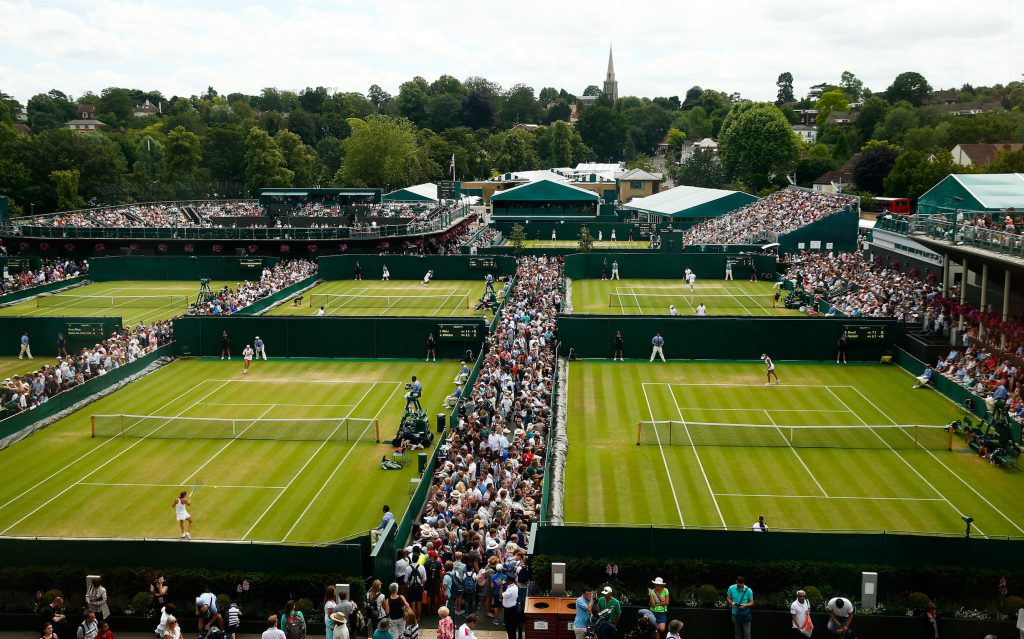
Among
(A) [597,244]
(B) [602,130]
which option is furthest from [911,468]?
(B) [602,130]

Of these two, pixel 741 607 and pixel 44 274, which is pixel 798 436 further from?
pixel 44 274

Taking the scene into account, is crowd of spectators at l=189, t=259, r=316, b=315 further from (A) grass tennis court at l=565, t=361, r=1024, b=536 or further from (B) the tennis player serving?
(B) the tennis player serving

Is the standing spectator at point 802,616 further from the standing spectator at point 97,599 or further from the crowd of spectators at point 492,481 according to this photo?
the standing spectator at point 97,599

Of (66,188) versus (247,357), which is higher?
(66,188)

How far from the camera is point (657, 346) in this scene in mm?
38812

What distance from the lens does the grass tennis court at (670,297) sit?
49156 millimetres

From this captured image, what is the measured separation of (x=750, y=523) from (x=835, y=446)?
708 cm

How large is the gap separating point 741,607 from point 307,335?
27849mm

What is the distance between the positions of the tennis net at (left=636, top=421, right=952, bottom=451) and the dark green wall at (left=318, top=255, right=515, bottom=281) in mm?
33659

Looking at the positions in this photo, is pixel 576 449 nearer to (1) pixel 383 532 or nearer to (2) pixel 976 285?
(1) pixel 383 532

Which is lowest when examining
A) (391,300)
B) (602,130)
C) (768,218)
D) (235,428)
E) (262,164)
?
(235,428)

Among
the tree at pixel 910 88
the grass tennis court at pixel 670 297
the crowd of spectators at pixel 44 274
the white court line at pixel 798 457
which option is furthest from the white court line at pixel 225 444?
the tree at pixel 910 88

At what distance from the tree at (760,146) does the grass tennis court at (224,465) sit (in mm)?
82313

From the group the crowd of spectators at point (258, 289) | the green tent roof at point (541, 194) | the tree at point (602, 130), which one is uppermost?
the tree at point (602, 130)
